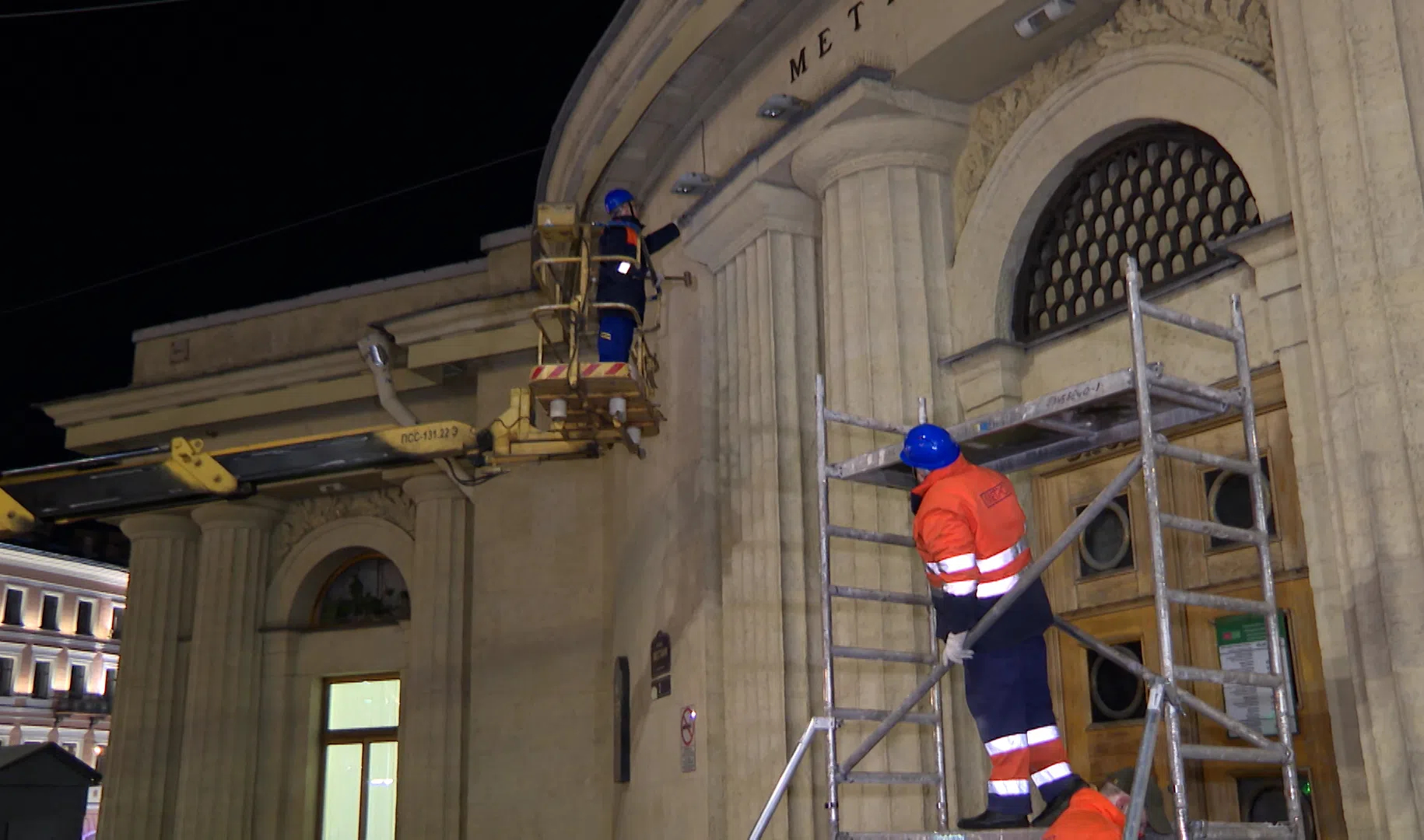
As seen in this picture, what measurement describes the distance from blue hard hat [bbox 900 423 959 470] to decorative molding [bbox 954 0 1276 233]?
9.81 ft

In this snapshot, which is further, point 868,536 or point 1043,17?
point 1043,17

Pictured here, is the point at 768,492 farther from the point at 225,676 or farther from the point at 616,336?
the point at 225,676

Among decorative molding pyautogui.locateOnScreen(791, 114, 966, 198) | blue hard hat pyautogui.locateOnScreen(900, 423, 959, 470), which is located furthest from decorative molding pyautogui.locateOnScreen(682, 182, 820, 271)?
blue hard hat pyautogui.locateOnScreen(900, 423, 959, 470)

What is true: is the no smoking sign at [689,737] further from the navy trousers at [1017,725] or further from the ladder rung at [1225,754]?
the ladder rung at [1225,754]

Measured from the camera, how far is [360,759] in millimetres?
19516

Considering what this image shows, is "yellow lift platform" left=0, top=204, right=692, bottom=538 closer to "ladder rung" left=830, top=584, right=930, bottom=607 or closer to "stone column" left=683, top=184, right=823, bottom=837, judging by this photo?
"stone column" left=683, top=184, right=823, bottom=837

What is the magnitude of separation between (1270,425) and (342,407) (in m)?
14.6

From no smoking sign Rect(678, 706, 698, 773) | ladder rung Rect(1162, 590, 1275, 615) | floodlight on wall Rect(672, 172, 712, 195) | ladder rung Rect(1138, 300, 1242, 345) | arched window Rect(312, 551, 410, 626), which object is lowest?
no smoking sign Rect(678, 706, 698, 773)

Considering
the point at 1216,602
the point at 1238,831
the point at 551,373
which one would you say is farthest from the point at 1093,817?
the point at 551,373

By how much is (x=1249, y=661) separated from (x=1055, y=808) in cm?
220

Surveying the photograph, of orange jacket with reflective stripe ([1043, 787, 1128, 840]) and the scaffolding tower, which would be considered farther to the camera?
the scaffolding tower

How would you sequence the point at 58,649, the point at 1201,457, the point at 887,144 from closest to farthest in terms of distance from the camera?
the point at 1201,457 < the point at 887,144 < the point at 58,649

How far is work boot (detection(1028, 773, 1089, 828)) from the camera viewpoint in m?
6.19

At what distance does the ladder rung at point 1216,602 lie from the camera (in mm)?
5996
